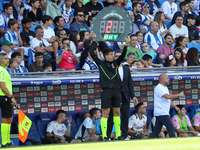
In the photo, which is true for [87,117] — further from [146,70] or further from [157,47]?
[157,47]

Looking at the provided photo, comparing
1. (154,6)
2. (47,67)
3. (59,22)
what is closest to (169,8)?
(154,6)

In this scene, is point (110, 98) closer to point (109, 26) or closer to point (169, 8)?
point (109, 26)

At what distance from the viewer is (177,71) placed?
9.85 m

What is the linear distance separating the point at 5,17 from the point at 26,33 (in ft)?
2.51

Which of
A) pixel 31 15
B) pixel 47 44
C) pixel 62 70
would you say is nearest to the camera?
pixel 62 70

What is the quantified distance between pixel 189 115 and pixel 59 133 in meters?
3.37

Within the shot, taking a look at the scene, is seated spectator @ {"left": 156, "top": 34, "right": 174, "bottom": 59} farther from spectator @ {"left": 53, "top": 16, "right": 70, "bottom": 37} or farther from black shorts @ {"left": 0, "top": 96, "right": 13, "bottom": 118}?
black shorts @ {"left": 0, "top": 96, "right": 13, "bottom": 118}

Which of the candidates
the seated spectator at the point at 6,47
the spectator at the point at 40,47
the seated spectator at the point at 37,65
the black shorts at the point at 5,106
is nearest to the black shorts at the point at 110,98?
the black shorts at the point at 5,106

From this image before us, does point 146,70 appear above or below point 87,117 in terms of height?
above

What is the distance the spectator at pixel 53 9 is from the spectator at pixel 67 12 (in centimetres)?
16

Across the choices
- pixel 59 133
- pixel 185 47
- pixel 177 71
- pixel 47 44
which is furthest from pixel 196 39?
pixel 59 133

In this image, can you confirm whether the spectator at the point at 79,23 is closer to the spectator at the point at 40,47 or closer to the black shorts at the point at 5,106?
the spectator at the point at 40,47

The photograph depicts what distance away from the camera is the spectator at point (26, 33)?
36.0 feet

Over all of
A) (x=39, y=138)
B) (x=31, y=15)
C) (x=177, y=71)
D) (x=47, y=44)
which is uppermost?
(x=31, y=15)
